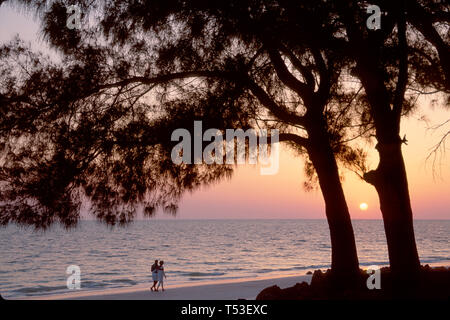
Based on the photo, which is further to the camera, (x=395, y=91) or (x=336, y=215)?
(x=336, y=215)

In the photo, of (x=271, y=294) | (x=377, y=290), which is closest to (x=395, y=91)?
(x=377, y=290)

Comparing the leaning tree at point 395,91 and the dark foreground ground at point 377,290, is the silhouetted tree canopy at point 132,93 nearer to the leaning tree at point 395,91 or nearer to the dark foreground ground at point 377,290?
the leaning tree at point 395,91

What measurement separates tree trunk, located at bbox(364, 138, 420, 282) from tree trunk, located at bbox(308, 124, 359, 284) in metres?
0.58

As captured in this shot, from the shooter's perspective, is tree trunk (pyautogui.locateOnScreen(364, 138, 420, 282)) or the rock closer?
tree trunk (pyautogui.locateOnScreen(364, 138, 420, 282))

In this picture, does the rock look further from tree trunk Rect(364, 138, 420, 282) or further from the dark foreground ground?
tree trunk Rect(364, 138, 420, 282)

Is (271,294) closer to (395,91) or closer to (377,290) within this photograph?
(377,290)

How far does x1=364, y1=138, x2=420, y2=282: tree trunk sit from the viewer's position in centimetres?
510

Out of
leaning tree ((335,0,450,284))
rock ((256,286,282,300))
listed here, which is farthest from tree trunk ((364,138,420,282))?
rock ((256,286,282,300))

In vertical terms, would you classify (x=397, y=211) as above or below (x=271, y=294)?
above

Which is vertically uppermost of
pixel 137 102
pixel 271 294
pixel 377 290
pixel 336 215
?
pixel 137 102

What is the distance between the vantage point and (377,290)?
17.1 ft

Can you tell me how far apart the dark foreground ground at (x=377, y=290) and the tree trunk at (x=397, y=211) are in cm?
10

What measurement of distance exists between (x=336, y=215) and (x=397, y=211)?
812mm

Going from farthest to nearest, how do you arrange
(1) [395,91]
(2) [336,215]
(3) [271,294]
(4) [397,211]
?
(3) [271,294] < (2) [336,215] < (1) [395,91] < (4) [397,211]
